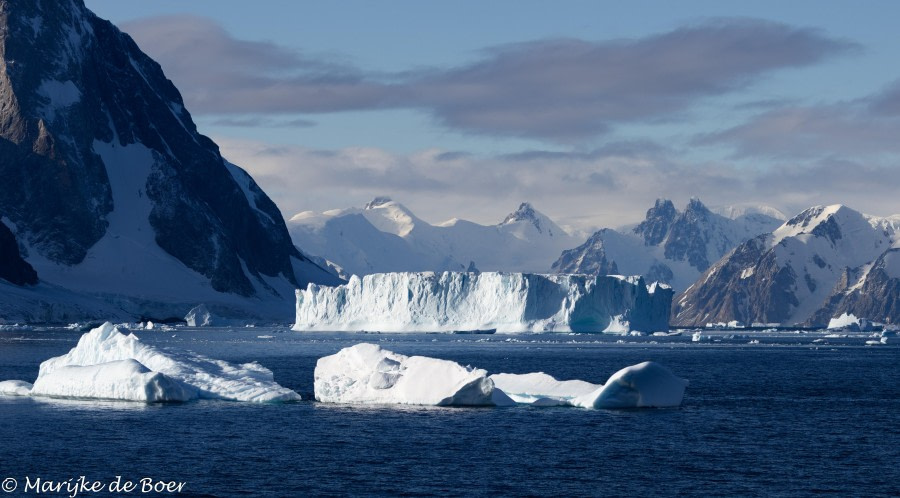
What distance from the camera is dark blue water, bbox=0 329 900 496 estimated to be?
3509 centimetres

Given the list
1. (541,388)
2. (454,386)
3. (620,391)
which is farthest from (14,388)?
(620,391)

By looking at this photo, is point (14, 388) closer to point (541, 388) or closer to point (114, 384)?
point (114, 384)

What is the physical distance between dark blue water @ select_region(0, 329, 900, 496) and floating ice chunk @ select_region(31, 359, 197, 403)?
1.18 metres

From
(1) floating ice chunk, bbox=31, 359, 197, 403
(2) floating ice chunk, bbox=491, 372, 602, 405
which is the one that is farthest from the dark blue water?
(2) floating ice chunk, bbox=491, 372, 602, 405

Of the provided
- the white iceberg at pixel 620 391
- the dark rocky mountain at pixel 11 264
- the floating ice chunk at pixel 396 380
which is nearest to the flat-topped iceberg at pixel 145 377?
the floating ice chunk at pixel 396 380

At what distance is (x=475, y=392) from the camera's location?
173ft

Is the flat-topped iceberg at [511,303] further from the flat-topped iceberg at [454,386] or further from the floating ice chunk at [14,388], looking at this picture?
the floating ice chunk at [14,388]

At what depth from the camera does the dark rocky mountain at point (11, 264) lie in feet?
605

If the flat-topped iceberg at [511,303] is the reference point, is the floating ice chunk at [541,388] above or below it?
below

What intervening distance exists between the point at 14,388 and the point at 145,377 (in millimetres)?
7591

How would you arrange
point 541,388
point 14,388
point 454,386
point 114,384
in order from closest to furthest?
point 454,386
point 114,384
point 541,388
point 14,388

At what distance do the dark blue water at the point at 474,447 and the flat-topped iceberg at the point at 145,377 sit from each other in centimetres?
121

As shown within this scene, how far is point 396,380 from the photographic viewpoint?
53.9 meters

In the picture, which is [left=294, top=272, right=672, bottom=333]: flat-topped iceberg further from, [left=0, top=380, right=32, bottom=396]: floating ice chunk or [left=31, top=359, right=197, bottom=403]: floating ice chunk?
[left=31, top=359, right=197, bottom=403]: floating ice chunk
